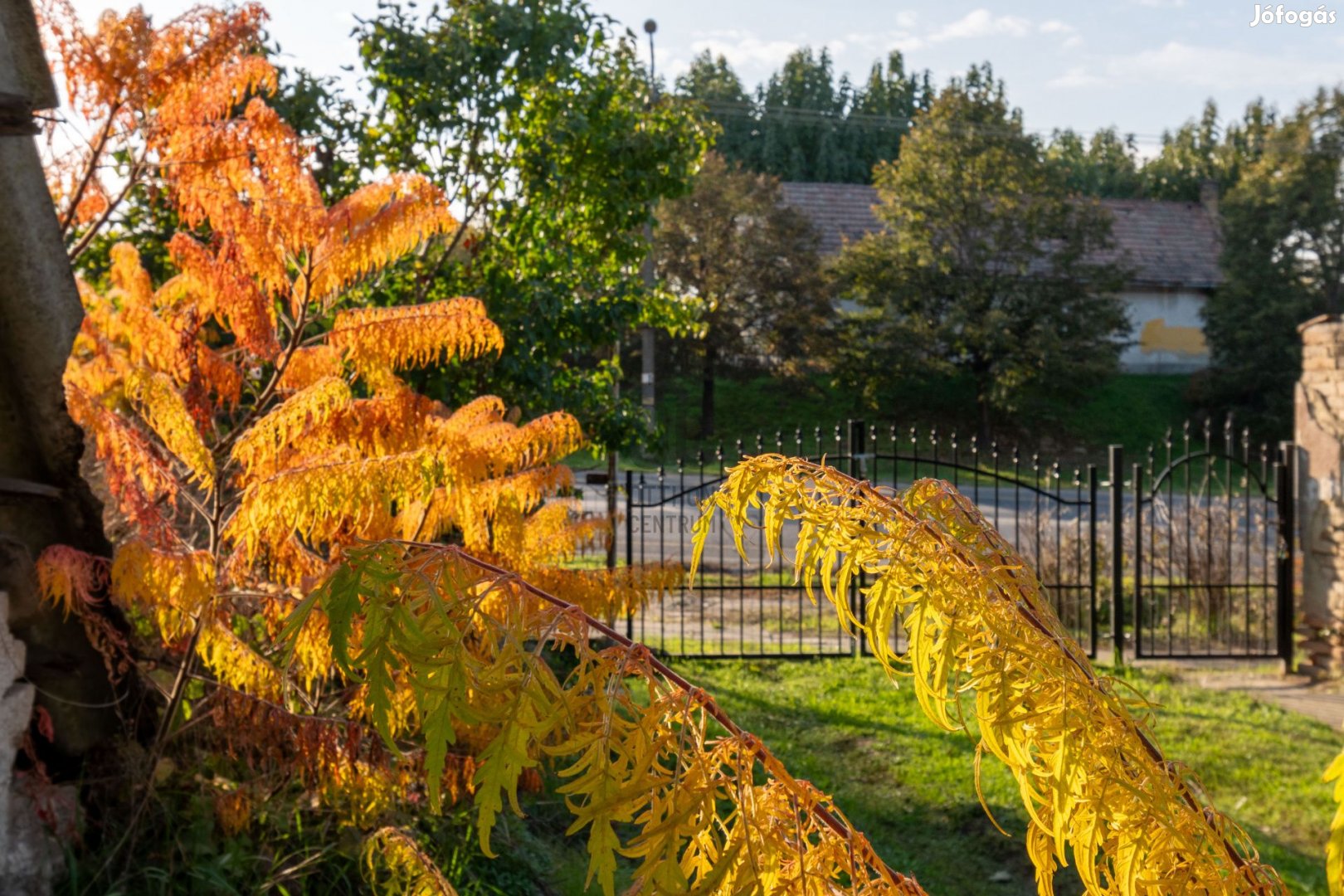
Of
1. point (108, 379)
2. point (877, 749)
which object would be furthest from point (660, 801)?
point (877, 749)

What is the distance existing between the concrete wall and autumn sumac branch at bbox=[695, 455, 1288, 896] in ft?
108

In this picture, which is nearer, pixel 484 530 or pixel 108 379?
pixel 484 530

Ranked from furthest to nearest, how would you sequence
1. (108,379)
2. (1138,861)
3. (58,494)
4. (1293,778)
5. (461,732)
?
(1293,778) < (108,379) < (461,732) < (58,494) < (1138,861)

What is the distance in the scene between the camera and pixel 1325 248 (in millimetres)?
29938

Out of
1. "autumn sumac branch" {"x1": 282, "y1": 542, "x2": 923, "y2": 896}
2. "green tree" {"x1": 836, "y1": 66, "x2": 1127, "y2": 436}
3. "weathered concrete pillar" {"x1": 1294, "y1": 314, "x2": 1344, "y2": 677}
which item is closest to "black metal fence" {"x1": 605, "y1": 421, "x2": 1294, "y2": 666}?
"weathered concrete pillar" {"x1": 1294, "y1": 314, "x2": 1344, "y2": 677}

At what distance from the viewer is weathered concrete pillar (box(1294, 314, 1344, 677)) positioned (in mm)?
8148

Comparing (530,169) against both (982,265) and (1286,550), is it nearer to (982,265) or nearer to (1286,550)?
(1286,550)

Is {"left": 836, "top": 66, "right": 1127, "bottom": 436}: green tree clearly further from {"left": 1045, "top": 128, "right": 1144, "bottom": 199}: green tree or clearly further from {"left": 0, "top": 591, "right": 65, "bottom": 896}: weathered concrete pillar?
{"left": 0, "top": 591, "right": 65, "bottom": 896}: weathered concrete pillar

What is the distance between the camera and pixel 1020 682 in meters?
1.32

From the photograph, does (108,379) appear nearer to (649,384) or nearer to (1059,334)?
(649,384)

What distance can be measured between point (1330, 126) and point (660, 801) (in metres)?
33.1

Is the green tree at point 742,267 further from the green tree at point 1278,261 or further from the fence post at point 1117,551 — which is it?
the fence post at point 1117,551

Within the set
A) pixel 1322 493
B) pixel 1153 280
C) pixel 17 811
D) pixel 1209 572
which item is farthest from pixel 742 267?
pixel 17 811

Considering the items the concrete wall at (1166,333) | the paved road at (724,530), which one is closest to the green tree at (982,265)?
the concrete wall at (1166,333)
